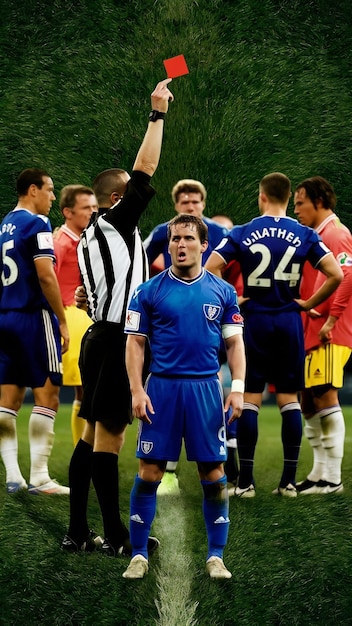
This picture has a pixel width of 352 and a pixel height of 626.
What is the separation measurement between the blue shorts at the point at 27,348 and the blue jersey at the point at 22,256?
82mm

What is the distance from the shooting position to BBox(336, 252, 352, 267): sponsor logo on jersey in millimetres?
7352

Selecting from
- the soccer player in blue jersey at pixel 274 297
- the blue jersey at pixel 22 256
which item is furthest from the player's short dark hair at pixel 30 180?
the soccer player in blue jersey at pixel 274 297

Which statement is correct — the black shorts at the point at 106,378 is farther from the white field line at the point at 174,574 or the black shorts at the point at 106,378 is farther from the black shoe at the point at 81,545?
the white field line at the point at 174,574

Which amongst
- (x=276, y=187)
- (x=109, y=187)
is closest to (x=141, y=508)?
(x=109, y=187)

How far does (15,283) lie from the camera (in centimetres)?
703

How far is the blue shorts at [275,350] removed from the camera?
6.84m

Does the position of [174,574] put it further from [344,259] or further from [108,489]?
[344,259]

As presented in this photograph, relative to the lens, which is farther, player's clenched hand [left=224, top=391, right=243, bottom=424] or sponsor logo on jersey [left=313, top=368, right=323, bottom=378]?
sponsor logo on jersey [left=313, top=368, right=323, bottom=378]

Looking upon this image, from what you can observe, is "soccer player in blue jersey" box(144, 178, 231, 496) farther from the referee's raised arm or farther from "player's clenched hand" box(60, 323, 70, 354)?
the referee's raised arm

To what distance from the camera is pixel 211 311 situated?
5090 mm

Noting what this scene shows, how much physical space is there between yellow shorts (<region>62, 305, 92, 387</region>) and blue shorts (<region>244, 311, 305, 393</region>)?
150cm

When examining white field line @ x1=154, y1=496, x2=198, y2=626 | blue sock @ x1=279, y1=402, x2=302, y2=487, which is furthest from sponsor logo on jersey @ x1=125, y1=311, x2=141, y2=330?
blue sock @ x1=279, y1=402, x2=302, y2=487

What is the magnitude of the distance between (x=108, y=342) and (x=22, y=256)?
5.49 feet

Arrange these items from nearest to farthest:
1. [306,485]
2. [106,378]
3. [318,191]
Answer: [106,378] < [318,191] < [306,485]
